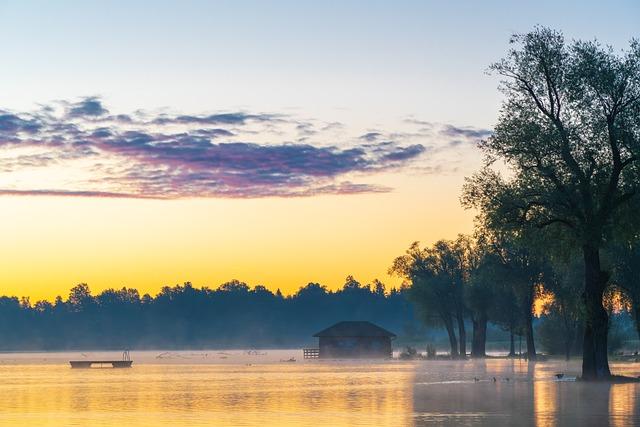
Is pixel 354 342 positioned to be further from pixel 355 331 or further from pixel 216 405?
pixel 216 405

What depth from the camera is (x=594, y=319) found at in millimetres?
60500

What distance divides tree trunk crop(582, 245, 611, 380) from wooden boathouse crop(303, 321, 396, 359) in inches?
3774

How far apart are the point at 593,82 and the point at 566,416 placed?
2830 cm

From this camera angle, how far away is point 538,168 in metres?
60.2

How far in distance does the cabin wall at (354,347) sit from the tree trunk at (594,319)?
96314 millimetres

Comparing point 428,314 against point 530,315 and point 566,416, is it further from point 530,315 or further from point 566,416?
point 566,416

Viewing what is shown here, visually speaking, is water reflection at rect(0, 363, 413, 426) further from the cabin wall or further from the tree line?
the cabin wall

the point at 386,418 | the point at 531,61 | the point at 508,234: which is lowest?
the point at 386,418

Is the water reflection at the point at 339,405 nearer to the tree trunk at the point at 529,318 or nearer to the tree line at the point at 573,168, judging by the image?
the tree line at the point at 573,168

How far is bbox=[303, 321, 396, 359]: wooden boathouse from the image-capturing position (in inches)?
6216

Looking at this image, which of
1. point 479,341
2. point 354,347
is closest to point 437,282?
point 479,341

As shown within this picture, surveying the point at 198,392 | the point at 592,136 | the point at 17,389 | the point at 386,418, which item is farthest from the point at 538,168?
the point at 17,389

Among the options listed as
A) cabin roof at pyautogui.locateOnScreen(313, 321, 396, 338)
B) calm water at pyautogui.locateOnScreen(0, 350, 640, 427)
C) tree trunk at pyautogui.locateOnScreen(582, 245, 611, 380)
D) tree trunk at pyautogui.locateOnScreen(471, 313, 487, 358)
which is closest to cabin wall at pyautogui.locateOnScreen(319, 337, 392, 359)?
cabin roof at pyautogui.locateOnScreen(313, 321, 396, 338)

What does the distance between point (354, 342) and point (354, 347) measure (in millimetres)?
770
